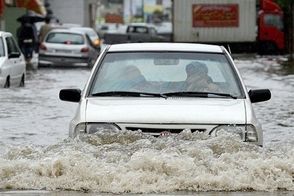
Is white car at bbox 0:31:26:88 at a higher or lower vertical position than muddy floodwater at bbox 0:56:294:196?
lower

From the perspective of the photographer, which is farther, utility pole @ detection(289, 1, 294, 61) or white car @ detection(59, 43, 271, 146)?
utility pole @ detection(289, 1, 294, 61)

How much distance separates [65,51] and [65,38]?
93cm

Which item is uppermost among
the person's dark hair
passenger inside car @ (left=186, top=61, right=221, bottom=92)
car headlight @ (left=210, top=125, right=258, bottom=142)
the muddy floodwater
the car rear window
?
the person's dark hair

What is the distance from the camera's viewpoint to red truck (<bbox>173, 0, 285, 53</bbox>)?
1866 inches

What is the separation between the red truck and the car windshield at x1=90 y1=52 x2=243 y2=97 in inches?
1474

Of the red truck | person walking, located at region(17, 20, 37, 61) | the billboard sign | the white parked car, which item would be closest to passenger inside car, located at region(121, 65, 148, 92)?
the white parked car

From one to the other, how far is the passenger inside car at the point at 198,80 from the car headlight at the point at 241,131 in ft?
2.91

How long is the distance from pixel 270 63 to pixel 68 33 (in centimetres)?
852

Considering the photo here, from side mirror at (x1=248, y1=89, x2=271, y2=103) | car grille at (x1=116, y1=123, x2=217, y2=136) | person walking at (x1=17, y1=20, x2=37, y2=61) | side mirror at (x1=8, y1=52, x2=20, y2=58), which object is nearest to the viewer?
car grille at (x1=116, y1=123, x2=217, y2=136)

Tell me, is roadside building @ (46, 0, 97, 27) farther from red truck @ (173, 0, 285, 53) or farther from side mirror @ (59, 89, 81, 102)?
side mirror @ (59, 89, 81, 102)

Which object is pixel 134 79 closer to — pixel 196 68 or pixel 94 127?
pixel 196 68

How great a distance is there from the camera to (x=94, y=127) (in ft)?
28.9

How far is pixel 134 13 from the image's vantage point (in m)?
119

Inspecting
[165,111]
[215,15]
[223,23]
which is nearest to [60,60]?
[215,15]
